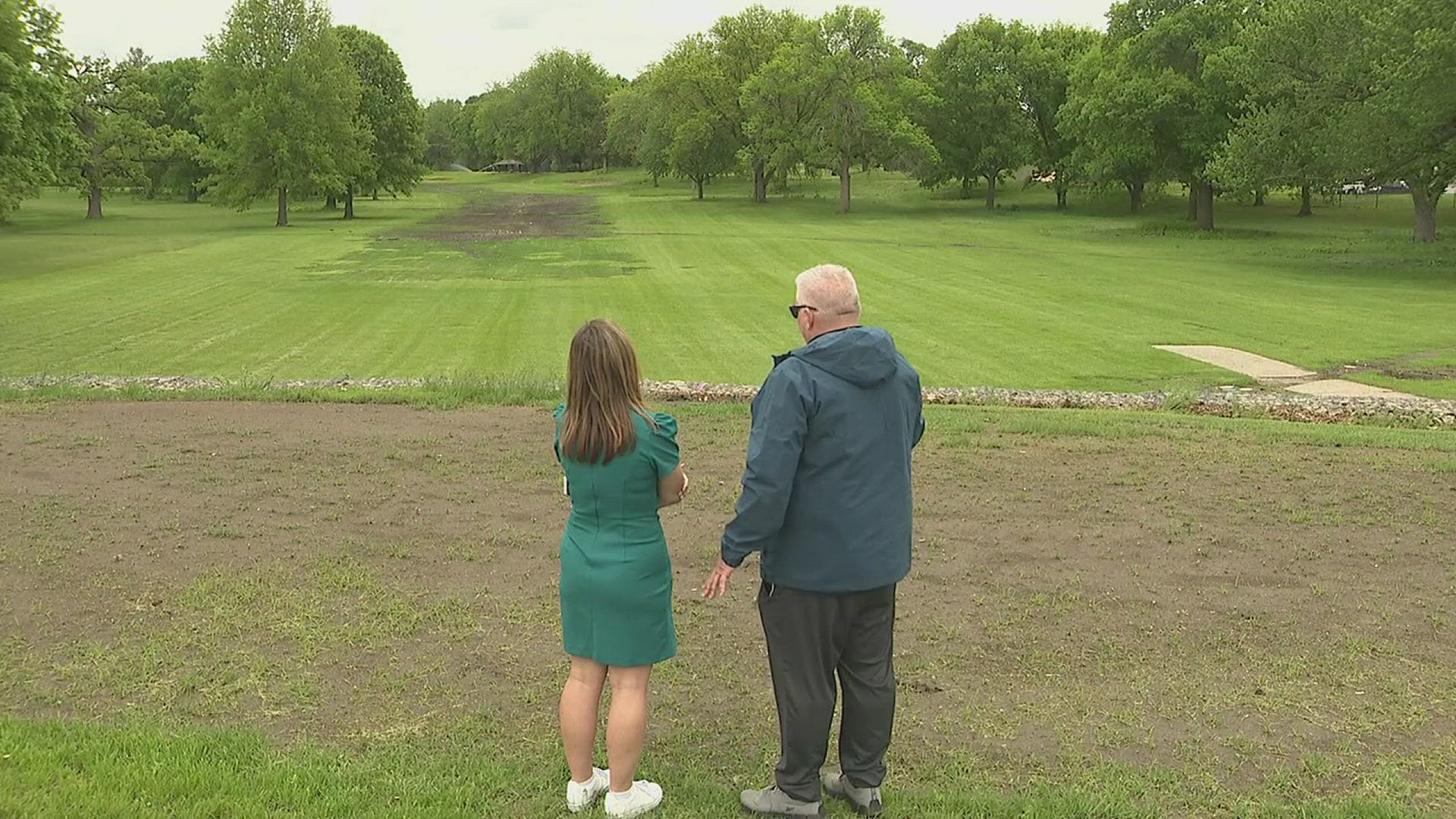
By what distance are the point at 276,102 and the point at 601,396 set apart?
6095cm

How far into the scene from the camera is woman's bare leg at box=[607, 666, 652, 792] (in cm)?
424

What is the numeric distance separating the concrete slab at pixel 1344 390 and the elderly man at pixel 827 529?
1330 cm

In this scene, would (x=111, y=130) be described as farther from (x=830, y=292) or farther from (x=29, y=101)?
(x=830, y=292)

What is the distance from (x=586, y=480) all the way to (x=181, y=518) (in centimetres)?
536

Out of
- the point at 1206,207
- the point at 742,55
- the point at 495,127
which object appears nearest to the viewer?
the point at 1206,207

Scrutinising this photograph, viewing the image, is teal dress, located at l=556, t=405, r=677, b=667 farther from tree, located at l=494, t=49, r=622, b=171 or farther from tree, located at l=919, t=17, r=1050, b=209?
tree, located at l=494, t=49, r=622, b=171

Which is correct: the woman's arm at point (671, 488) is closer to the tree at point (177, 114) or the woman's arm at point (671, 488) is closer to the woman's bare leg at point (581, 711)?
the woman's bare leg at point (581, 711)

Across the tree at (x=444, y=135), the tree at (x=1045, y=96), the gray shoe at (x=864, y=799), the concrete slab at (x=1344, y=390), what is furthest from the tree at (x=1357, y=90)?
the tree at (x=444, y=135)

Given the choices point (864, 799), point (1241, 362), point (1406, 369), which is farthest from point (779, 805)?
point (1406, 369)

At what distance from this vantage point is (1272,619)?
638 centimetres

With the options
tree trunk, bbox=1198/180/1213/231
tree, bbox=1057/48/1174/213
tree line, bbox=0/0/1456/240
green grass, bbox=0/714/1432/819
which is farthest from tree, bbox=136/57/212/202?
green grass, bbox=0/714/1432/819

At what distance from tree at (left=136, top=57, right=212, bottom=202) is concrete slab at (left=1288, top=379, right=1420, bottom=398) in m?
72.6

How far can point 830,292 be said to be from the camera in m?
4.09

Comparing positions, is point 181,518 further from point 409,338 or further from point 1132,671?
point 409,338
